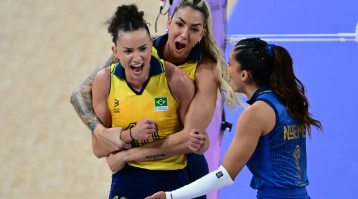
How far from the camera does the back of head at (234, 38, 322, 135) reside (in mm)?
2564

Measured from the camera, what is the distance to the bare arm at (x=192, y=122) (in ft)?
9.23

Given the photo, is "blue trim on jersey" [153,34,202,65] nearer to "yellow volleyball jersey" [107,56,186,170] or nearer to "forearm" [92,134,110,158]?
"yellow volleyball jersey" [107,56,186,170]

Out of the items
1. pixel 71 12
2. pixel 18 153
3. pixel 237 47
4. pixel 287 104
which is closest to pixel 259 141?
pixel 287 104

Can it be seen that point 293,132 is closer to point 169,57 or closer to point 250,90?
point 250,90

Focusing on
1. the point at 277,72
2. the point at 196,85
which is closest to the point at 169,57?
the point at 196,85

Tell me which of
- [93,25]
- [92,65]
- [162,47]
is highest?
[93,25]

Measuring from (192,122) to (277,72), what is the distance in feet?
1.55

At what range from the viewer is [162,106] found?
281 centimetres

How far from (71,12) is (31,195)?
184cm

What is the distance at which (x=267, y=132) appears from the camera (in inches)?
98.3

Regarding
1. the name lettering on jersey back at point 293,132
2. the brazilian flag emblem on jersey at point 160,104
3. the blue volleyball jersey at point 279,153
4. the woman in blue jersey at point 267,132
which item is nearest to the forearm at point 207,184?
the woman in blue jersey at point 267,132

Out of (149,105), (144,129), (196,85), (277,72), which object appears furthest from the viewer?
(196,85)

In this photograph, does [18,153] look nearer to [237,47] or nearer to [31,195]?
[31,195]

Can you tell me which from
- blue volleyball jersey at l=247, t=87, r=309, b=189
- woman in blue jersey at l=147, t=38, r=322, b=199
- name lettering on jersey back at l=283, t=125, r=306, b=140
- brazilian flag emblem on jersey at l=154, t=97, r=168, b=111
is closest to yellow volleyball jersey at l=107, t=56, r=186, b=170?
brazilian flag emblem on jersey at l=154, t=97, r=168, b=111
